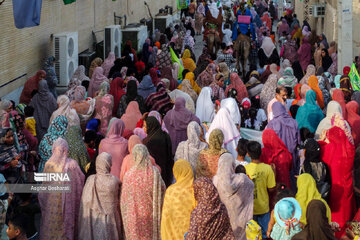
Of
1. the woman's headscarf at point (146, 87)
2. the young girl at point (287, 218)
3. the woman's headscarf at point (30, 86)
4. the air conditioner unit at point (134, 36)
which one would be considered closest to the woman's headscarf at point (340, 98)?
the woman's headscarf at point (146, 87)

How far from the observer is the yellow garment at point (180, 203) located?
6199 mm

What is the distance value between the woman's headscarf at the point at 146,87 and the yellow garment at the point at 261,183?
470 cm

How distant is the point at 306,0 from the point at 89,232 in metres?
21.0

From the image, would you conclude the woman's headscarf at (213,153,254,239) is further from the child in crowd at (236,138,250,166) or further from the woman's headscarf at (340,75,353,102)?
the woman's headscarf at (340,75,353,102)

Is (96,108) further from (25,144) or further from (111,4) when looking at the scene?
(111,4)

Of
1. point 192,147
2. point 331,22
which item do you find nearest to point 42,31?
point 192,147

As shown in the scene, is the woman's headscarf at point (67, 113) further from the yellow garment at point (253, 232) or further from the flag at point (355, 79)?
the flag at point (355, 79)

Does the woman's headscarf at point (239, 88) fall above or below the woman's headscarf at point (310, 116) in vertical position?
above

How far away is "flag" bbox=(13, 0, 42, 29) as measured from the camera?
1014 cm

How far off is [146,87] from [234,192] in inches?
206

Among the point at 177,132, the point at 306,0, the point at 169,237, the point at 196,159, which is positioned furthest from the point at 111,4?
the point at 169,237

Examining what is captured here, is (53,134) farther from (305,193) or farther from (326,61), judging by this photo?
(326,61)

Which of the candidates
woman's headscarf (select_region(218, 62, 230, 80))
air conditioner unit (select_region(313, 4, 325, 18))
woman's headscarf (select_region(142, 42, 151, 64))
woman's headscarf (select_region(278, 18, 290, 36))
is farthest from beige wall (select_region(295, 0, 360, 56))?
woman's headscarf (select_region(142, 42, 151, 64))

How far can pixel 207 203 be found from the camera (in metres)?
5.46
